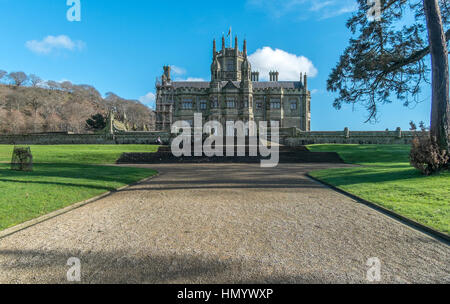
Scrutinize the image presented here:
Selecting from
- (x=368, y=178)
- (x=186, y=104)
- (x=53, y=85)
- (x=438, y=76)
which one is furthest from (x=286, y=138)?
(x=53, y=85)

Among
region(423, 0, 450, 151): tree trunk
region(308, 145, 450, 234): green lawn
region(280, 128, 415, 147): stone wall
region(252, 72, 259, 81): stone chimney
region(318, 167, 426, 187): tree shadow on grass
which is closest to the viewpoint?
region(308, 145, 450, 234): green lawn

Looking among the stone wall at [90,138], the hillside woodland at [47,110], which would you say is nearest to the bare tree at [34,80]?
the hillside woodland at [47,110]

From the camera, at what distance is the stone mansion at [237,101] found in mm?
44062

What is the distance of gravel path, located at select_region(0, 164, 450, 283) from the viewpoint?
345cm

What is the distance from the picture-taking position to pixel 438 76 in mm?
11156

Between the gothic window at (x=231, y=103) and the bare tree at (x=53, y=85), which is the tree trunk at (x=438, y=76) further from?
the bare tree at (x=53, y=85)

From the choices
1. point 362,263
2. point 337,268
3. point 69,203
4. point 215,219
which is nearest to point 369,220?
Answer: point 362,263

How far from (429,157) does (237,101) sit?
3562 cm

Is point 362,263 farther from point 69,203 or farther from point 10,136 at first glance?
point 10,136

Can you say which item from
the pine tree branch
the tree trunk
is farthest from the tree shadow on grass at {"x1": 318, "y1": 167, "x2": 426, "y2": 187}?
the pine tree branch

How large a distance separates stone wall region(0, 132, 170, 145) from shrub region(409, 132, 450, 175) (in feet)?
93.2

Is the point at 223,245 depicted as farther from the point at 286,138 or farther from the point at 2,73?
the point at 2,73

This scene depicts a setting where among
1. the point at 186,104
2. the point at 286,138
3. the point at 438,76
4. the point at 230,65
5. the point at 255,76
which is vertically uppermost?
the point at 230,65

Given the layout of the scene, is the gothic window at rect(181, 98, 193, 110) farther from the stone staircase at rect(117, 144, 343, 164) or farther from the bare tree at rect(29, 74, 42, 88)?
the bare tree at rect(29, 74, 42, 88)
